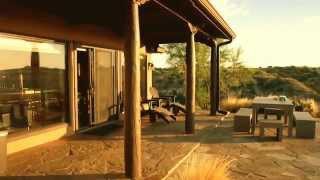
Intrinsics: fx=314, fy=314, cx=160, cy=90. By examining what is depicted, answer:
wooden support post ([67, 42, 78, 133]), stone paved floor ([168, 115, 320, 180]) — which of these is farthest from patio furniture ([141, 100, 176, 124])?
wooden support post ([67, 42, 78, 133])

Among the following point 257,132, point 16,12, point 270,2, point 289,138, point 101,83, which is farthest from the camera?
point 270,2

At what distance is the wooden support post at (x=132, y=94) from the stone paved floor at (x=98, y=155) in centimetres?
30

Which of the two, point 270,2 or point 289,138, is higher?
point 270,2

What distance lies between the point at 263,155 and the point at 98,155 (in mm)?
3275

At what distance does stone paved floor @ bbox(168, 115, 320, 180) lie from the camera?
5.21 m

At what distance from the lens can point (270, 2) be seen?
2844 cm

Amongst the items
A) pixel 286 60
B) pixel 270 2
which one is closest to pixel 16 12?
pixel 270 2

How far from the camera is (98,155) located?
5914 millimetres

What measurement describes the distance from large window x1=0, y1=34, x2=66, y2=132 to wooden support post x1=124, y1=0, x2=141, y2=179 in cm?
280

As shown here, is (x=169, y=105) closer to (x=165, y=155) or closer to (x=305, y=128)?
(x=305, y=128)

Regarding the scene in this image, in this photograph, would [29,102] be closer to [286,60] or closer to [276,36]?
[276,36]

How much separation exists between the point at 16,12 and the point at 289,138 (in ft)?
22.7

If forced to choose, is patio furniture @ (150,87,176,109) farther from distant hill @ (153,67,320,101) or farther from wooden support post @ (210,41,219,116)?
distant hill @ (153,67,320,101)

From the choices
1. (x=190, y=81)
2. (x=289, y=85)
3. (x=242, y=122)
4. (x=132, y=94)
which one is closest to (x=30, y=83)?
(x=132, y=94)
